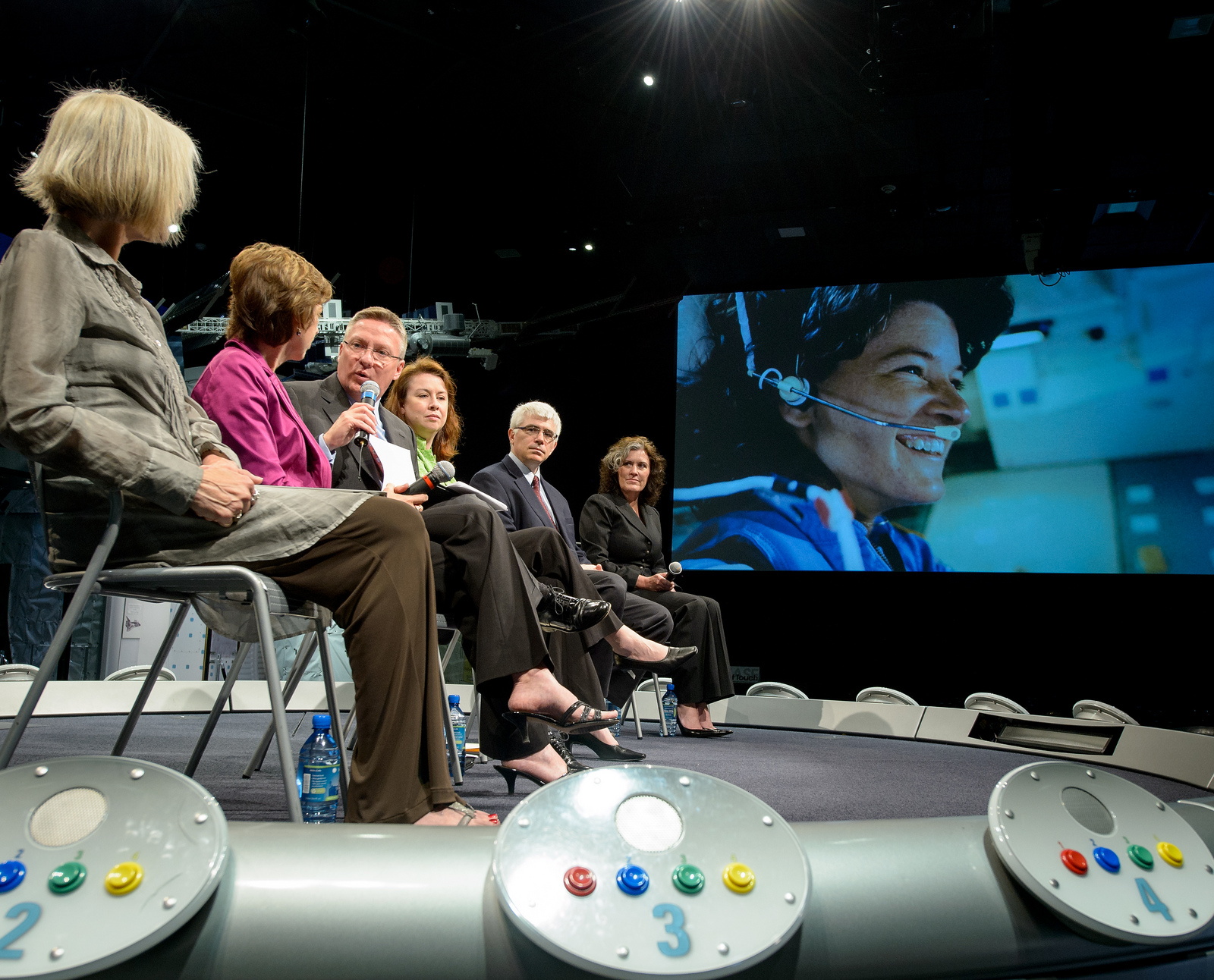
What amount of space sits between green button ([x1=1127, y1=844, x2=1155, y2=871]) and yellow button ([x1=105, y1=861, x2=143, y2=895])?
1.00 meters

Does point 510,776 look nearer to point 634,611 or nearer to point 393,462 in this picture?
point 393,462

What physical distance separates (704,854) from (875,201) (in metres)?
6.45

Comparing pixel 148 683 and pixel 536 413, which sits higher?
pixel 536 413

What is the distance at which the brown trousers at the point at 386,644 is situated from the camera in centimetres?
121

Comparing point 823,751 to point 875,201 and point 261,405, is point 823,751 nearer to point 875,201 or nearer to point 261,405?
point 261,405

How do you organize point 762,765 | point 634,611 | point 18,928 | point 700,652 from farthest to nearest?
point 700,652, point 634,611, point 762,765, point 18,928

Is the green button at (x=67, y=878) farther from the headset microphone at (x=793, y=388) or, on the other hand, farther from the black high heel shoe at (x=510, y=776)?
the headset microphone at (x=793, y=388)

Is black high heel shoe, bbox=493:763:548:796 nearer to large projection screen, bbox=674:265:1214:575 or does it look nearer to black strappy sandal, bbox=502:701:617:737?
black strappy sandal, bbox=502:701:617:737

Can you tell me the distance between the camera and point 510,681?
1.79 meters

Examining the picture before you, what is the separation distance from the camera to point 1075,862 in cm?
89

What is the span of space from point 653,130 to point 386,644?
17.4ft

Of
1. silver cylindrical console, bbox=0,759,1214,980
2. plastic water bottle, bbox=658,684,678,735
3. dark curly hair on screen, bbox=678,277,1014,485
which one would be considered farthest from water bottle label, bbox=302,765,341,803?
dark curly hair on screen, bbox=678,277,1014,485

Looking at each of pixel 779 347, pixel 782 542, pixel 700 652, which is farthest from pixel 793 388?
pixel 700 652

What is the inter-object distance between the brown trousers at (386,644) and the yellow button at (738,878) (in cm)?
56
